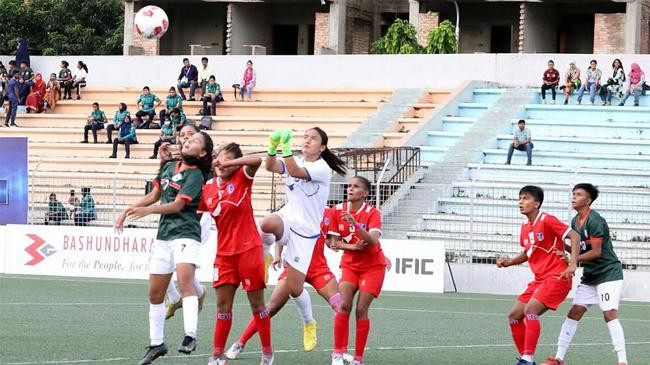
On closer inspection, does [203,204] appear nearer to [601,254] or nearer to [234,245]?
[234,245]

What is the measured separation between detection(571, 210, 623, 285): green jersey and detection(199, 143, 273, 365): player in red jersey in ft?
10.3

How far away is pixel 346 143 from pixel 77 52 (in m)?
20.4

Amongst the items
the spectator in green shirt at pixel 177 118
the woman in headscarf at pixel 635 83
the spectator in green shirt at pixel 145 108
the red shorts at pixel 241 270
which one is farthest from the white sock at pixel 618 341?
the spectator in green shirt at pixel 145 108

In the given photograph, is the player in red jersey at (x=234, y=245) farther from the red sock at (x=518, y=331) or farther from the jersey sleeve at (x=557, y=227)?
the jersey sleeve at (x=557, y=227)

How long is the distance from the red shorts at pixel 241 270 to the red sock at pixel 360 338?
1.05m

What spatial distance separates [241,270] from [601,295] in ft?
11.4

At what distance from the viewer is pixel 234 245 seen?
11.1 metres

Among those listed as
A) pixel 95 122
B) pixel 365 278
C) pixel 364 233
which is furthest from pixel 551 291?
pixel 95 122

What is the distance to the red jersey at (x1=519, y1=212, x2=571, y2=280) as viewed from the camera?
39.3 feet

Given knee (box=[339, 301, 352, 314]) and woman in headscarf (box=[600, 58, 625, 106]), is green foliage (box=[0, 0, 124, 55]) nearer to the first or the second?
woman in headscarf (box=[600, 58, 625, 106])

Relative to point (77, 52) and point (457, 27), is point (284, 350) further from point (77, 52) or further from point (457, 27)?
point (77, 52)

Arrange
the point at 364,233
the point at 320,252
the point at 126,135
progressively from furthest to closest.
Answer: the point at 126,135
the point at 320,252
the point at 364,233

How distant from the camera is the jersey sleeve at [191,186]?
11.1m

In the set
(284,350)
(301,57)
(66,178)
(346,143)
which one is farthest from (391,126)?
(284,350)
